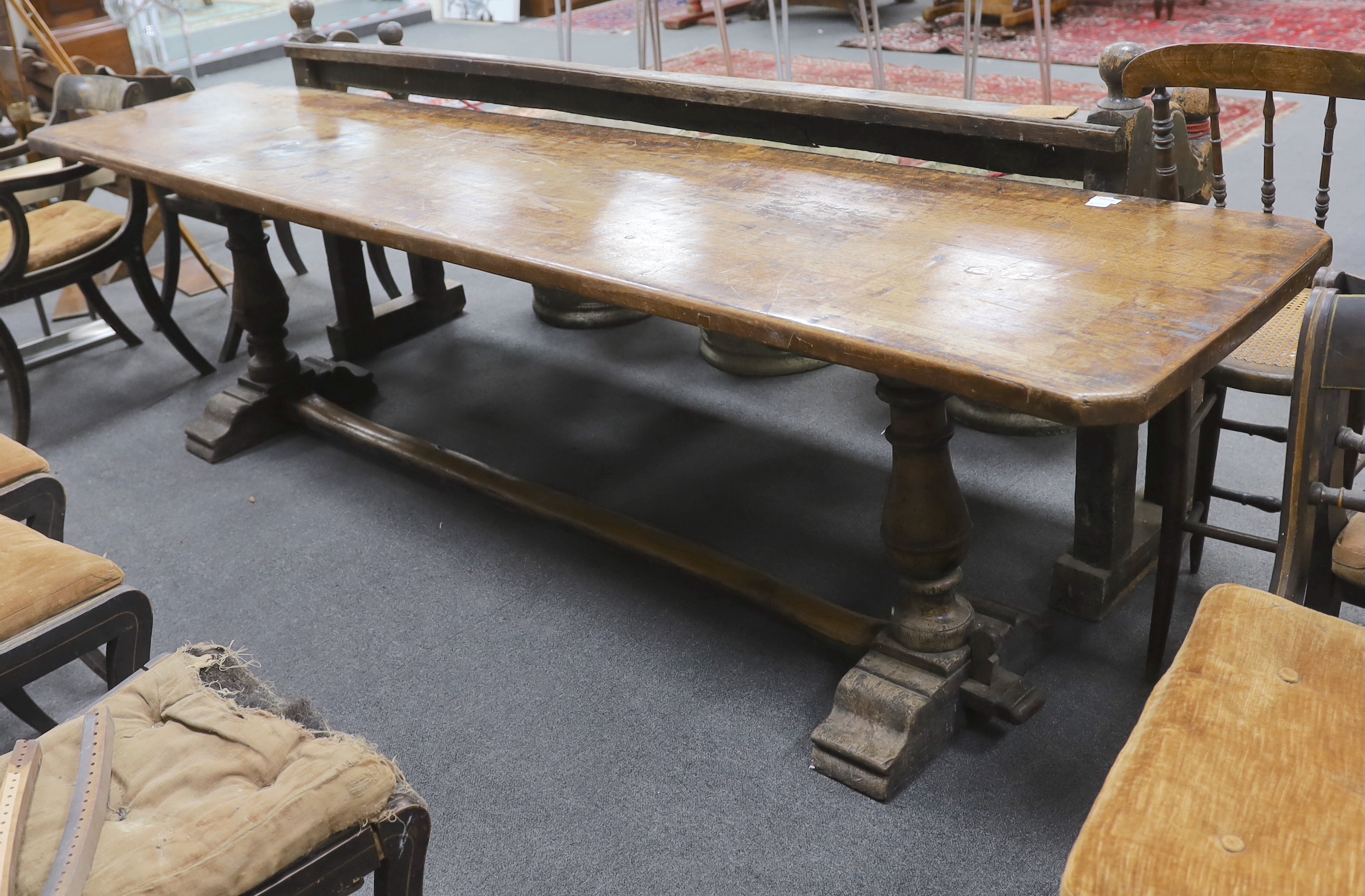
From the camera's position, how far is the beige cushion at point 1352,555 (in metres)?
1.42

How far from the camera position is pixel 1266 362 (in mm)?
1911

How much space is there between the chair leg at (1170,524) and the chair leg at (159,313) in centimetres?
276

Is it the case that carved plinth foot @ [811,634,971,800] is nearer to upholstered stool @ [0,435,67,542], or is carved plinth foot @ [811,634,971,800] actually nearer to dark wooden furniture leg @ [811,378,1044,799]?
dark wooden furniture leg @ [811,378,1044,799]

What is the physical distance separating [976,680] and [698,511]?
890 millimetres

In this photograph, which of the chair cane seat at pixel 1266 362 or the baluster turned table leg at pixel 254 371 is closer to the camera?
the chair cane seat at pixel 1266 362

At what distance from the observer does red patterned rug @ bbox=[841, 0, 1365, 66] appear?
6.42 meters

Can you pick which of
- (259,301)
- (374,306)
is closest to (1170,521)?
(259,301)

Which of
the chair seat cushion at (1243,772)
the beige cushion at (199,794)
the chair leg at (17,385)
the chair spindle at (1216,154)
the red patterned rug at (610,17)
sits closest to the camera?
the chair seat cushion at (1243,772)

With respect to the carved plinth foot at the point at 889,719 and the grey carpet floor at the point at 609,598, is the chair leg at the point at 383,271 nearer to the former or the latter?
the grey carpet floor at the point at 609,598

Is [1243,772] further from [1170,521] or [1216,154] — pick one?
[1216,154]

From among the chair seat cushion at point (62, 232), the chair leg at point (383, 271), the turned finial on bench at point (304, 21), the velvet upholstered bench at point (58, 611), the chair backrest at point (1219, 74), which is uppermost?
the turned finial on bench at point (304, 21)

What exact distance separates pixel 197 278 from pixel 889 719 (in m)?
3.47

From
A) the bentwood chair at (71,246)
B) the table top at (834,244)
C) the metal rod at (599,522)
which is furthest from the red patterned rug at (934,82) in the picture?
the table top at (834,244)

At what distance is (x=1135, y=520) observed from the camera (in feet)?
7.50
